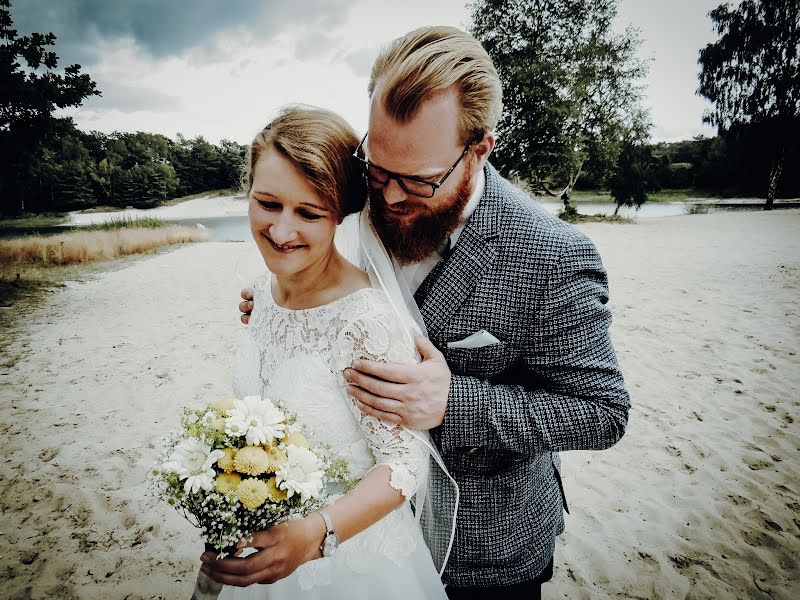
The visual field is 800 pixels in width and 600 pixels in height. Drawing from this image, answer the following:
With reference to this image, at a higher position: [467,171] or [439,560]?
[467,171]

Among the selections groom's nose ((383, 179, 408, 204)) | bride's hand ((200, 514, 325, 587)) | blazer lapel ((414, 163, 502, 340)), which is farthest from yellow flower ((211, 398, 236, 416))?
groom's nose ((383, 179, 408, 204))

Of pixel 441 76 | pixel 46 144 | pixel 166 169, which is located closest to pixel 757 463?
pixel 441 76

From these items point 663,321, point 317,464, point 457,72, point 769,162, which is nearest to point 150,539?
point 317,464

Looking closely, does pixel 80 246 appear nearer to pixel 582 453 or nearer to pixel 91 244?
pixel 91 244

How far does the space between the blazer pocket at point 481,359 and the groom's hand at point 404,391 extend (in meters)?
0.12

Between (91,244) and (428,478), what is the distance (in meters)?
17.9

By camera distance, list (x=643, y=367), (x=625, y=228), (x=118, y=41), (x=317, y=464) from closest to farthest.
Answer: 1. (x=317, y=464)
2. (x=643, y=367)
3. (x=118, y=41)
4. (x=625, y=228)

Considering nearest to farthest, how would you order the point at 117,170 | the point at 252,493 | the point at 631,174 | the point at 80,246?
the point at 252,493 < the point at 80,246 < the point at 117,170 < the point at 631,174

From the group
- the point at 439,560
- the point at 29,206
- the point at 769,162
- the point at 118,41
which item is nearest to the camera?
the point at 439,560

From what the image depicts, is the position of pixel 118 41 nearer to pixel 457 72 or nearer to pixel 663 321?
pixel 457 72

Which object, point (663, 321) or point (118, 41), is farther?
point (118, 41)

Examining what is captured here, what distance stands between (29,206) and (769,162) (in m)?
35.0

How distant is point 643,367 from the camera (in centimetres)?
691

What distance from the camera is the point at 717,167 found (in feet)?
113
